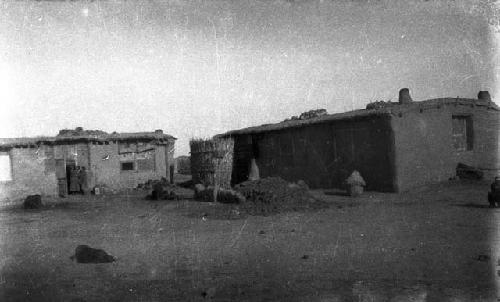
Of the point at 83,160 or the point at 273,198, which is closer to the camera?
the point at 273,198

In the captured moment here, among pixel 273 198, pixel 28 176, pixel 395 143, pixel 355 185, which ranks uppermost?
pixel 395 143

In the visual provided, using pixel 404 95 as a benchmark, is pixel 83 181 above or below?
below

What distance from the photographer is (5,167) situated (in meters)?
22.1

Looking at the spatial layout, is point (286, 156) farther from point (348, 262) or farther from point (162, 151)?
point (348, 262)

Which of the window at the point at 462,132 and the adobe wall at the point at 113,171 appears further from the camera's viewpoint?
the adobe wall at the point at 113,171

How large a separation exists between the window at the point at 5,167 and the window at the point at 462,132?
22008 millimetres

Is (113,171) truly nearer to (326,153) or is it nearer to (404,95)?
(326,153)

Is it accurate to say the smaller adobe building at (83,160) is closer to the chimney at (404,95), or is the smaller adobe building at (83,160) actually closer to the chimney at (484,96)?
the chimney at (404,95)

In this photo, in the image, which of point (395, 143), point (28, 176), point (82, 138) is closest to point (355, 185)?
point (395, 143)

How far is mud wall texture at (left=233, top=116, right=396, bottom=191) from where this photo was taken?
51.1ft

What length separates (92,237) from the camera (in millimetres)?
9484

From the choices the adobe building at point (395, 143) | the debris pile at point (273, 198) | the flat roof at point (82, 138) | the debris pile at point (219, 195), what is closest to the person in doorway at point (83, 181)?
the flat roof at point (82, 138)

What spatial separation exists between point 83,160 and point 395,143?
59.7ft

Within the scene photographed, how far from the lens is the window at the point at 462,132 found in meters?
17.0
